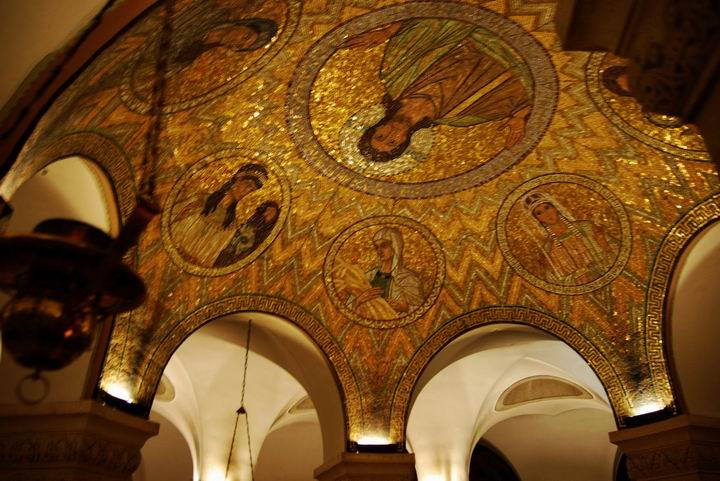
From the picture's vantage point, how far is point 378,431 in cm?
796

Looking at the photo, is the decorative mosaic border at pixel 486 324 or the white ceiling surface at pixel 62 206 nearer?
the white ceiling surface at pixel 62 206

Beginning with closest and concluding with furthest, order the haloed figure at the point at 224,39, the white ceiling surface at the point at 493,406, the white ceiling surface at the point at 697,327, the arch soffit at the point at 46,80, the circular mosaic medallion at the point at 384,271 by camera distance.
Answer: the arch soffit at the point at 46,80 → the haloed figure at the point at 224,39 → the white ceiling surface at the point at 697,327 → the circular mosaic medallion at the point at 384,271 → the white ceiling surface at the point at 493,406

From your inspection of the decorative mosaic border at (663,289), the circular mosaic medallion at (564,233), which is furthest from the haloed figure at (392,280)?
the decorative mosaic border at (663,289)

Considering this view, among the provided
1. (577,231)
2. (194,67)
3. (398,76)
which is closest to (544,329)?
(577,231)

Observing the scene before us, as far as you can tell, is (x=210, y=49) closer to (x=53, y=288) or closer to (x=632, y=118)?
(x=53, y=288)

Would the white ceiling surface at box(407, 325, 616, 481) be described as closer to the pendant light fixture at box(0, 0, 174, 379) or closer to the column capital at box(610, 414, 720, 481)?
the column capital at box(610, 414, 720, 481)

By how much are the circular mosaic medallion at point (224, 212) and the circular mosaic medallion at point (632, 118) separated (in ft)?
11.9

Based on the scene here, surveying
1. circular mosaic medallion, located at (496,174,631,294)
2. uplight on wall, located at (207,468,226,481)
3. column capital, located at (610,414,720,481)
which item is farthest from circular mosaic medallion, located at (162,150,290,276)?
column capital, located at (610,414,720,481)

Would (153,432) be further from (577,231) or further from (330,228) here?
(577,231)

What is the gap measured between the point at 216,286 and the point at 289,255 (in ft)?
3.26

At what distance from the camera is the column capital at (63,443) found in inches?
231

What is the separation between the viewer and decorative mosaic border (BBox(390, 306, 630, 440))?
7.50 metres

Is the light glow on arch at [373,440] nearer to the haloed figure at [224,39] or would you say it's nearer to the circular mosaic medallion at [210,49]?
the circular mosaic medallion at [210,49]

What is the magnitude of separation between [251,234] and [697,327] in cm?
539
